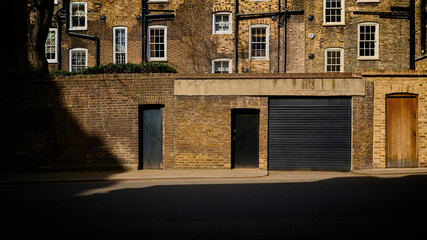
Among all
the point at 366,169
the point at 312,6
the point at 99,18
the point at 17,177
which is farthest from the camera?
the point at 99,18

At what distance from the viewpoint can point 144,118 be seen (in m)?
13.5

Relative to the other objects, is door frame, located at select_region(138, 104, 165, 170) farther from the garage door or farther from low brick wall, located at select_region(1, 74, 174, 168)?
the garage door

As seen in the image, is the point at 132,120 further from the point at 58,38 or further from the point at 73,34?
the point at 58,38

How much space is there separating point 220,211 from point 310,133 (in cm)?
807

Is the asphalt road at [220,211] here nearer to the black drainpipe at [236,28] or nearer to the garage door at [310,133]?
the garage door at [310,133]

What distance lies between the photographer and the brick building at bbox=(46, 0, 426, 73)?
2170 centimetres

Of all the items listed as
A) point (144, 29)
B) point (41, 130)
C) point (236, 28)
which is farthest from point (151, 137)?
point (236, 28)

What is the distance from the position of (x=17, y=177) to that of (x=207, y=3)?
16544mm

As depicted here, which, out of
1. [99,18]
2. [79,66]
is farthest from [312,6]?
[79,66]

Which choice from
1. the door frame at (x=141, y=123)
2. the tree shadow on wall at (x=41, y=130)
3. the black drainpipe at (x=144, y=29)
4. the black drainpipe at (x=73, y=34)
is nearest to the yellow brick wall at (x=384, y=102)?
the door frame at (x=141, y=123)

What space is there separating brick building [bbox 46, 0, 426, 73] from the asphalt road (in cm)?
1404

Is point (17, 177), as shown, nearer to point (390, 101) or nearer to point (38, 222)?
point (38, 222)

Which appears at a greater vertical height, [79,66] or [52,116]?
[79,66]

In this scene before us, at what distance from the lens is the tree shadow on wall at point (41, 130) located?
1321 centimetres
